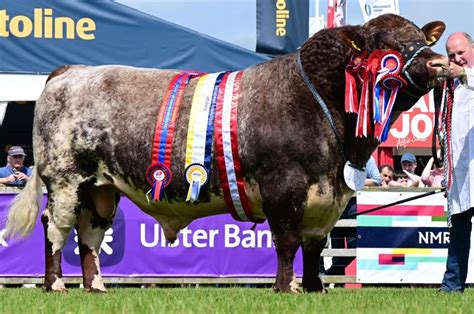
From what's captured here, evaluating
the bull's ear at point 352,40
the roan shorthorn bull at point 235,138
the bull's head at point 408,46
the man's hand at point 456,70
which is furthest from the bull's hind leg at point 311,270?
the man's hand at point 456,70

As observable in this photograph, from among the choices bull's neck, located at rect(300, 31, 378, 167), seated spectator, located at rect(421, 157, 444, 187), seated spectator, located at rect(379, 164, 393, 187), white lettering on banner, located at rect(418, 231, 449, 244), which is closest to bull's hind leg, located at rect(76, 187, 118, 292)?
bull's neck, located at rect(300, 31, 378, 167)

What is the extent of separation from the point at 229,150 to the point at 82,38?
7.04 metres

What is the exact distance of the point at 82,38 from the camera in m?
14.4

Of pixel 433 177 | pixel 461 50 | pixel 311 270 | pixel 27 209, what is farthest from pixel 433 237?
pixel 27 209

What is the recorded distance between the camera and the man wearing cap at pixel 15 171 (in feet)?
43.5

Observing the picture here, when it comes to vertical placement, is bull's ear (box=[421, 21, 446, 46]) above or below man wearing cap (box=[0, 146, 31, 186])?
above

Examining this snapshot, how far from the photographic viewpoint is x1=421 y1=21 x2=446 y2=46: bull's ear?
8141mm

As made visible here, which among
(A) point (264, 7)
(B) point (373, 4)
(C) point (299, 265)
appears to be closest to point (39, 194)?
(C) point (299, 265)

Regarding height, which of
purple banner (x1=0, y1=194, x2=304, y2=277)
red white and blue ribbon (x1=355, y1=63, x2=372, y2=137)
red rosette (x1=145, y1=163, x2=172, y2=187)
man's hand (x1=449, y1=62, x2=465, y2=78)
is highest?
man's hand (x1=449, y1=62, x2=465, y2=78)

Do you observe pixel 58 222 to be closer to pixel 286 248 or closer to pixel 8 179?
pixel 286 248

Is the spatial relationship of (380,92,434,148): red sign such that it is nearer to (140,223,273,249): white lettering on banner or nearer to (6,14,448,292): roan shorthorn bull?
(140,223,273,249): white lettering on banner

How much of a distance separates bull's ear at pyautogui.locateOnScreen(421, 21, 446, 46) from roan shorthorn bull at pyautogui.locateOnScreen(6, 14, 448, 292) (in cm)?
1

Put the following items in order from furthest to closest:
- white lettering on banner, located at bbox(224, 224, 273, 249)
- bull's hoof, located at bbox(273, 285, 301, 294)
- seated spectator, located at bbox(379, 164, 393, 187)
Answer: seated spectator, located at bbox(379, 164, 393, 187) < white lettering on banner, located at bbox(224, 224, 273, 249) < bull's hoof, located at bbox(273, 285, 301, 294)

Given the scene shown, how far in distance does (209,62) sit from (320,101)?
706 cm
